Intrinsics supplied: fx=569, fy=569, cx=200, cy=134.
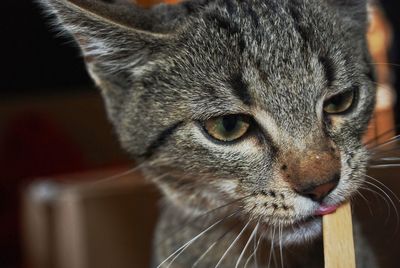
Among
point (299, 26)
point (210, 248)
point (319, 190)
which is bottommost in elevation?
point (210, 248)

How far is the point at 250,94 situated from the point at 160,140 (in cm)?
23

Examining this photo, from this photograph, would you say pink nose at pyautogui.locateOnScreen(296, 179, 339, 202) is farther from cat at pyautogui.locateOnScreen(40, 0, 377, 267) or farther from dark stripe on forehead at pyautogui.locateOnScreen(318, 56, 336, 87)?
dark stripe on forehead at pyautogui.locateOnScreen(318, 56, 336, 87)

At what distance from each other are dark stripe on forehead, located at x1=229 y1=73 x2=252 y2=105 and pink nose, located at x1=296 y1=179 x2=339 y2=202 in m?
0.15

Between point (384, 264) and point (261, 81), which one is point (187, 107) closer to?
point (261, 81)

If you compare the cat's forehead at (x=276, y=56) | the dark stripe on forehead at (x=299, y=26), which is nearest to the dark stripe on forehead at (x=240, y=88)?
the cat's forehead at (x=276, y=56)

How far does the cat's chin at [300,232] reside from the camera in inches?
29.1

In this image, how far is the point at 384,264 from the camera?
76cm

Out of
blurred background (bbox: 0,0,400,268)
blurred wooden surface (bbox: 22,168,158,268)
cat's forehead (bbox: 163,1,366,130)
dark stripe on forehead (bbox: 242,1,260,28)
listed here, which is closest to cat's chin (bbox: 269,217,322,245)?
cat's forehead (bbox: 163,1,366,130)

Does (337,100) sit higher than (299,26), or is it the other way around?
(299,26)

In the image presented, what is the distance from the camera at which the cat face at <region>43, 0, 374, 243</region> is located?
79 centimetres

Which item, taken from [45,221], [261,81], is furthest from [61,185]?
[261,81]

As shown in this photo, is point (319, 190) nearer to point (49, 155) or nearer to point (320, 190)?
point (320, 190)

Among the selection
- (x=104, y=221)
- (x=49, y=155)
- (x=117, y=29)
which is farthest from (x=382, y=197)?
(x=49, y=155)

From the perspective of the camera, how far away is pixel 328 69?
2.64 feet
